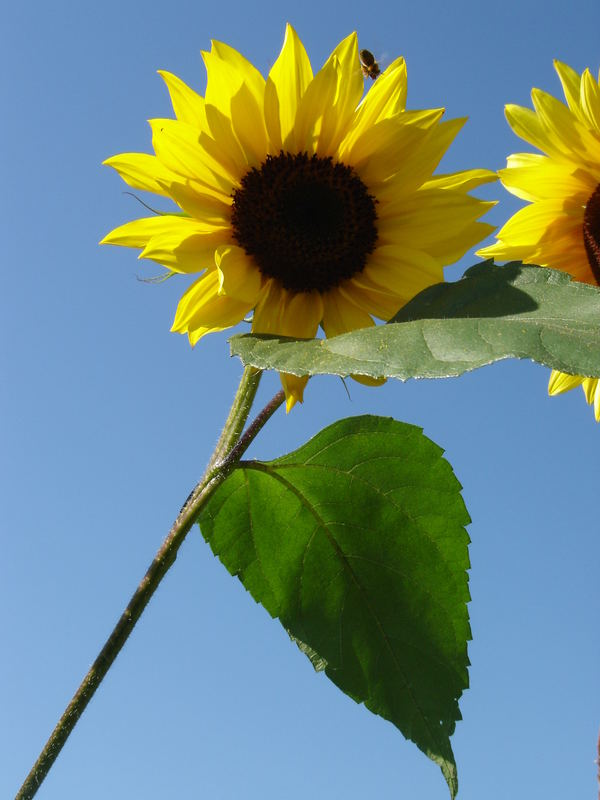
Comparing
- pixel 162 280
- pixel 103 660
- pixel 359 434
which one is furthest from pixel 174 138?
pixel 103 660

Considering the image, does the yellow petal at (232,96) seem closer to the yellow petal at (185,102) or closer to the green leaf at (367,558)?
the yellow petal at (185,102)

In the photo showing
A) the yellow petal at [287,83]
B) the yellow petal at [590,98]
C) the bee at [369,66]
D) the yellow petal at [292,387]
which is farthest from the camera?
the yellow petal at [590,98]

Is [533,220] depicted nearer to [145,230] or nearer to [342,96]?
[342,96]

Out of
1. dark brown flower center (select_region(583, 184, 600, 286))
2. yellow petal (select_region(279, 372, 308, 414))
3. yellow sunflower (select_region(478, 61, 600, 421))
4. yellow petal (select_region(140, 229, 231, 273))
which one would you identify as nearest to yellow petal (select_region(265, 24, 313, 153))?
yellow petal (select_region(140, 229, 231, 273))

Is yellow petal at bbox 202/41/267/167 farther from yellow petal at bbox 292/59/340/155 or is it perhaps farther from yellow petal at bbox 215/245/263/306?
yellow petal at bbox 215/245/263/306

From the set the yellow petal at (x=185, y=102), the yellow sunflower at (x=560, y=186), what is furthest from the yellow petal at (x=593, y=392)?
the yellow petal at (x=185, y=102)
